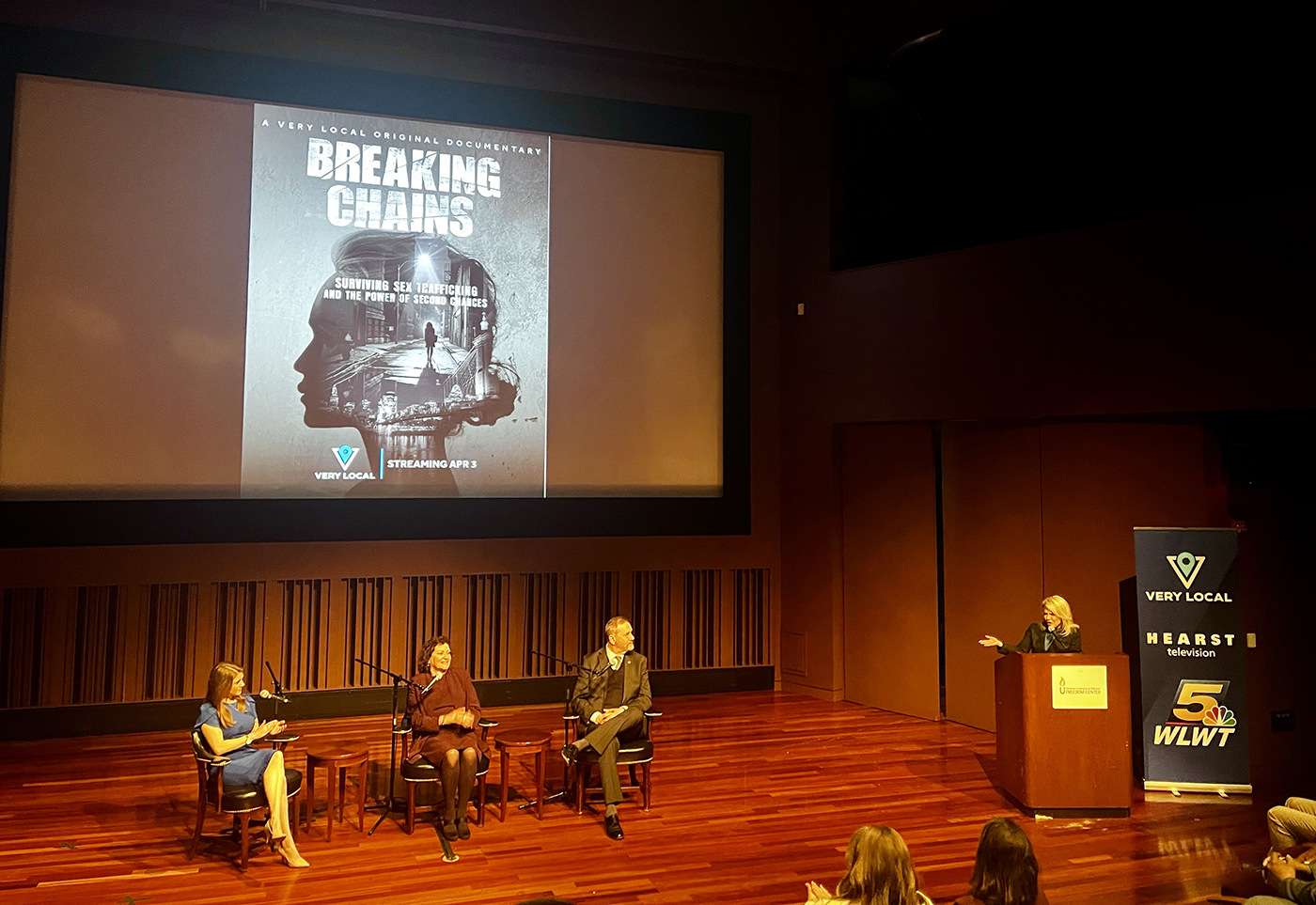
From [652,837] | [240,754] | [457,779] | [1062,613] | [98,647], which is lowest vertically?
[652,837]

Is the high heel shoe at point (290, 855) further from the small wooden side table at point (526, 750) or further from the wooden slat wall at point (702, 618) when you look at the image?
the wooden slat wall at point (702, 618)

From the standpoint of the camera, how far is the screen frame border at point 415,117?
6641 mm

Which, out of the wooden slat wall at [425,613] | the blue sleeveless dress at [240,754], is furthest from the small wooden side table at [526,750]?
the wooden slat wall at [425,613]

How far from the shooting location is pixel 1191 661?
5684 millimetres

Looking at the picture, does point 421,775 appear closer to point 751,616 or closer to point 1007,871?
point 1007,871

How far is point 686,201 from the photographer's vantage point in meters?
8.16

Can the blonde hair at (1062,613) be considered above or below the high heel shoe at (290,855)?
above

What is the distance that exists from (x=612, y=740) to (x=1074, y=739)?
2402 mm

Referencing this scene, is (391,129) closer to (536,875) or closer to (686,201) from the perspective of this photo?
(686,201)

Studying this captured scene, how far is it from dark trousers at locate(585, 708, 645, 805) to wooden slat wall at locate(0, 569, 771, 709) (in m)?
2.32

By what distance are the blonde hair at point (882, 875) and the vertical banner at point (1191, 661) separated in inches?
139

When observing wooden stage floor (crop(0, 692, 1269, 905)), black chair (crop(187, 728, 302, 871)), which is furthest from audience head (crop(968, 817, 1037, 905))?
black chair (crop(187, 728, 302, 871))

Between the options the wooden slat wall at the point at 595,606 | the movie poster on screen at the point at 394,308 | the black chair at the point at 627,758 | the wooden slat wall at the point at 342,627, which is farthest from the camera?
the wooden slat wall at the point at 595,606

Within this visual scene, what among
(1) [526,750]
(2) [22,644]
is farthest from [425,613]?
(2) [22,644]
